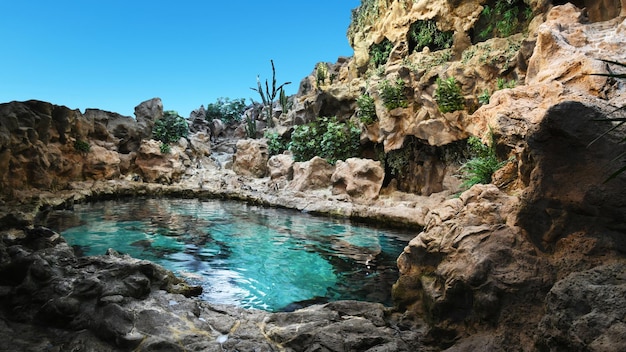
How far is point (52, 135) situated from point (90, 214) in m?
4.45

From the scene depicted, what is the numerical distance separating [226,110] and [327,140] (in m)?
22.8

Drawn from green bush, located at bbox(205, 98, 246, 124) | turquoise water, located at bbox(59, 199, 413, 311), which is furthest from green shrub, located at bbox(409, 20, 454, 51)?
green bush, located at bbox(205, 98, 246, 124)

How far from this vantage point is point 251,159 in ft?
78.2

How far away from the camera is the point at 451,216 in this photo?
405cm

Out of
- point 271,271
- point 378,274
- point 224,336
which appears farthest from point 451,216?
point 271,271

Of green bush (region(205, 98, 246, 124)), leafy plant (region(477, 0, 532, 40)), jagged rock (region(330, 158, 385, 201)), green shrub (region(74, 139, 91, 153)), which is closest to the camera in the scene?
leafy plant (region(477, 0, 532, 40))

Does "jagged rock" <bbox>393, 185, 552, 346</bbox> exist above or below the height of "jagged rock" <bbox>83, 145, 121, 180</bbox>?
below

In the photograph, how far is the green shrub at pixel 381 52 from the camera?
20.5 metres

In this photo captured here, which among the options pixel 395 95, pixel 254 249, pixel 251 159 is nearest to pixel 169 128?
pixel 251 159

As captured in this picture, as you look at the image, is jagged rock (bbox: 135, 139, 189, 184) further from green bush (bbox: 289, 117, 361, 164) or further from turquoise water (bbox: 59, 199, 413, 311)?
green bush (bbox: 289, 117, 361, 164)

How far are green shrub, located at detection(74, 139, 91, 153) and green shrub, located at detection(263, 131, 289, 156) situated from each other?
10701 mm

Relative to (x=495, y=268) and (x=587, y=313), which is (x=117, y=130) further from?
(x=587, y=313)

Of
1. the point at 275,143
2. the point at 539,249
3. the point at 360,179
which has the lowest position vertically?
the point at 539,249

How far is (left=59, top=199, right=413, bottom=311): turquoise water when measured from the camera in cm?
623
